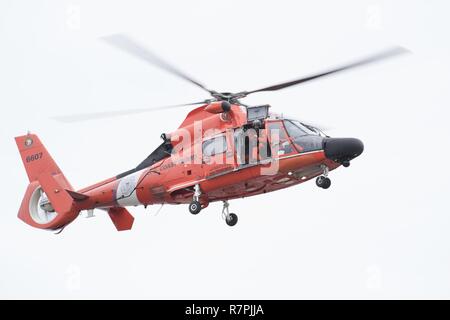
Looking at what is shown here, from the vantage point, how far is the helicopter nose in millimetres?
17097

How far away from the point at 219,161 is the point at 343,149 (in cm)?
303

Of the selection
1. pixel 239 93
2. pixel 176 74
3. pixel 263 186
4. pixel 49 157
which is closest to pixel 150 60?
pixel 176 74

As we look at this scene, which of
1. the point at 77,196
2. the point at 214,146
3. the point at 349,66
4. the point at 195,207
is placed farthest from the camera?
the point at 77,196

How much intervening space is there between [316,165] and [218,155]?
2.38 metres

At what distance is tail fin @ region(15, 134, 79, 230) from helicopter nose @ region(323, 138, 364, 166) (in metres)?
7.24

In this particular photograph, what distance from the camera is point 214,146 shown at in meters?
18.8

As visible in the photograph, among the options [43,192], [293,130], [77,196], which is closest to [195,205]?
[293,130]

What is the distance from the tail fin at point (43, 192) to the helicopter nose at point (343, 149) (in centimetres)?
724

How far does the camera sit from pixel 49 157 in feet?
72.7

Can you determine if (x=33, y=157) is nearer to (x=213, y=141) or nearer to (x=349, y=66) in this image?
(x=213, y=141)

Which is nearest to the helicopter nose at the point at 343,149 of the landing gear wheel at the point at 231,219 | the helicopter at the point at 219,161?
the helicopter at the point at 219,161

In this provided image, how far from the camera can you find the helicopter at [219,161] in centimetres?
1753

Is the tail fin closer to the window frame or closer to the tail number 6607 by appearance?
the tail number 6607

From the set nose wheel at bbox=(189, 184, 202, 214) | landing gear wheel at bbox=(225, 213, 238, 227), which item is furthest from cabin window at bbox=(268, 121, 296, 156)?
landing gear wheel at bbox=(225, 213, 238, 227)
